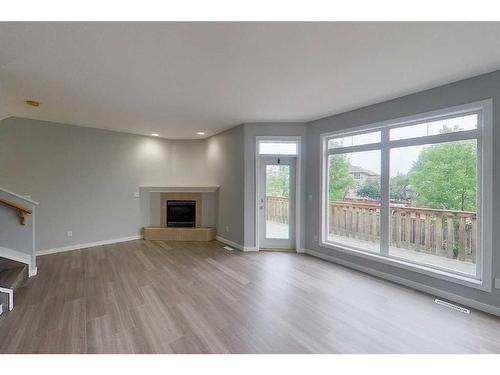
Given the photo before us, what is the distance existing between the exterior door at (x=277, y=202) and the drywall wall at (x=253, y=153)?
18cm

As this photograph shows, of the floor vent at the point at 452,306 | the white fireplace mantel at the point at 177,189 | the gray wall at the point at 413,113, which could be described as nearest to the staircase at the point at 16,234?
the white fireplace mantel at the point at 177,189

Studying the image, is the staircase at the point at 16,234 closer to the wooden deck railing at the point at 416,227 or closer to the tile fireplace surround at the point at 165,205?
the tile fireplace surround at the point at 165,205

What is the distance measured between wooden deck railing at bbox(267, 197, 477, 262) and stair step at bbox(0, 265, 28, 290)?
479cm

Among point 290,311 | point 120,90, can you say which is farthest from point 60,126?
point 290,311

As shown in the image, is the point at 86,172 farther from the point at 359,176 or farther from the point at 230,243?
the point at 359,176

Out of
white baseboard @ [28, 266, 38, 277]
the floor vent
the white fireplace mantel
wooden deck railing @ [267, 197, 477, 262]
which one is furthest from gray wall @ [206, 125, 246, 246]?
white baseboard @ [28, 266, 38, 277]

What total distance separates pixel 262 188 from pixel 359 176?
1831 millimetres

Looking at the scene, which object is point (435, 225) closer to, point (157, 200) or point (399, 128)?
point (399, 128)

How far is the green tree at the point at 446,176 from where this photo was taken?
9.01 ft

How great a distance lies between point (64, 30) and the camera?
1767 mm

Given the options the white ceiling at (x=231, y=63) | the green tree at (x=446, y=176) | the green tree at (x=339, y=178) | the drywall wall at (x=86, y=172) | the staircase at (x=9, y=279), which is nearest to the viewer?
the white ceiling at (x=231, y=63)

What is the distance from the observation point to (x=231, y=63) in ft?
7.44

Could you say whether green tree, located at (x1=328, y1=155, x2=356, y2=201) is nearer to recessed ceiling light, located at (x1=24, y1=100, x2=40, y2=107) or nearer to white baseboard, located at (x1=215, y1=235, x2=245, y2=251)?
white baseboard, located at (x1=215, y1=235, x2=245, y2=251)

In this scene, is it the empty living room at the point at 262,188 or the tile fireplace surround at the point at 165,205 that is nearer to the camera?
the empty living room at the point at 262,188
